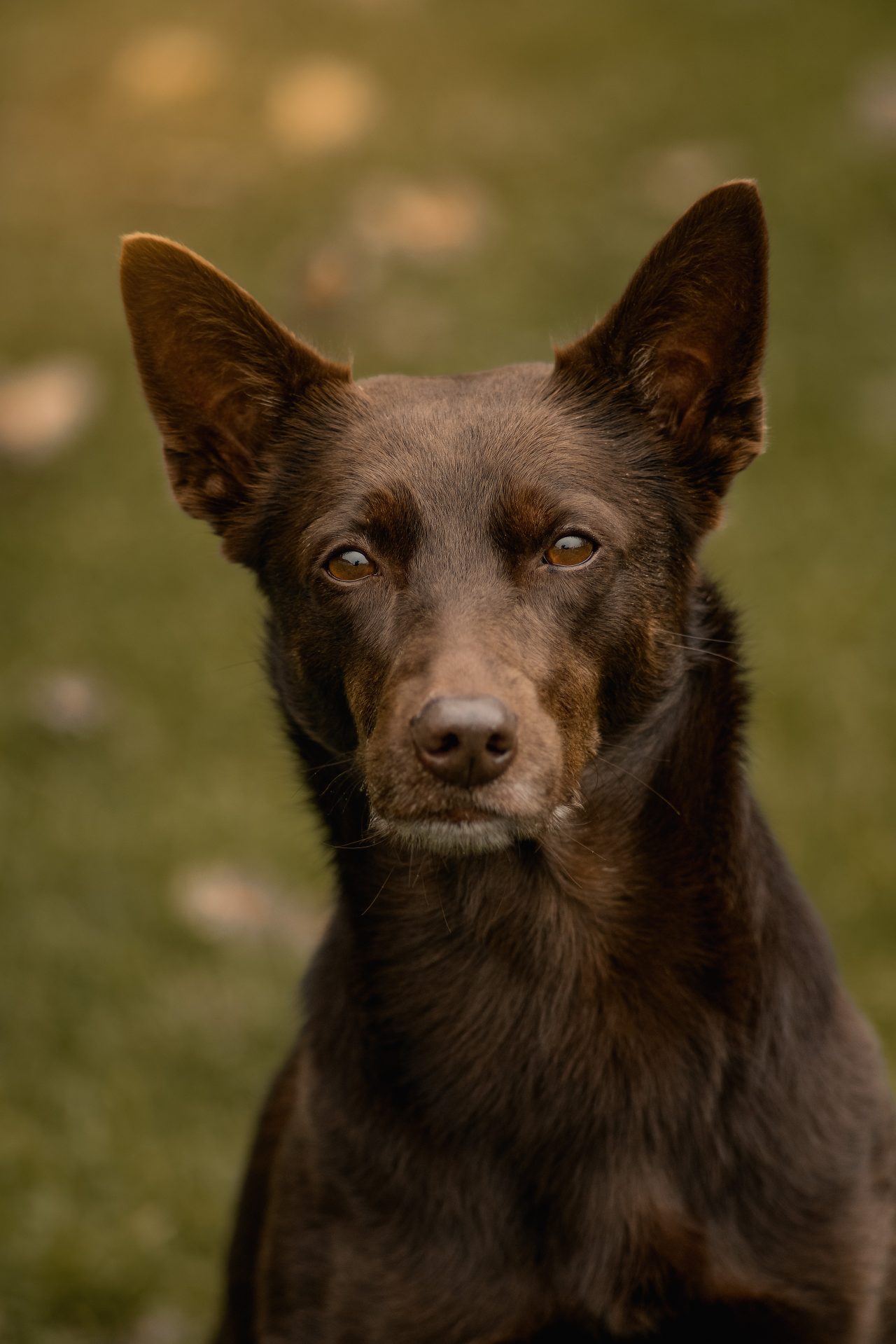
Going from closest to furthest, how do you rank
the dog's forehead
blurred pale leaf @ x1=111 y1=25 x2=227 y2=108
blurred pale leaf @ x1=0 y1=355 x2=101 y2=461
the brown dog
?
the brown dog
the dog's forehead
blurred pale leaf @ x1=0 y1=355 x2=101 y2=461
blurred pale leaf @ x1=111 y1=25 x2=227 y2=108

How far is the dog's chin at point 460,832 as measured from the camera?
9.28ft

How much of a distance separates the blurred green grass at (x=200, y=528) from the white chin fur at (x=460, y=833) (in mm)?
1262

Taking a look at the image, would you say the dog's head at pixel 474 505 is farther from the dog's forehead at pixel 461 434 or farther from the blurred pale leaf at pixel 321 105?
the blurred pale leaf at pixel 321 105

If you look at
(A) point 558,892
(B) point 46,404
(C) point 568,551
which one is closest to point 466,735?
(C) point 568,551

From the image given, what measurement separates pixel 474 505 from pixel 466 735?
1.89 feet

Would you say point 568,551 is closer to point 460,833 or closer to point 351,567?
point 351,567

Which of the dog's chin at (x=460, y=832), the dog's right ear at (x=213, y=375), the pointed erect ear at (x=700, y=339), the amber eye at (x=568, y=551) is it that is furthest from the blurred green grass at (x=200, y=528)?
the dog's chin at (x=460, y=832)

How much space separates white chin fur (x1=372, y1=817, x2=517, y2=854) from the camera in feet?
9.29

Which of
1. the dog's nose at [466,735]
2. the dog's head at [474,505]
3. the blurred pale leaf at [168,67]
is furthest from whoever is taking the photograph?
the blurred pale leaf at [168,67]

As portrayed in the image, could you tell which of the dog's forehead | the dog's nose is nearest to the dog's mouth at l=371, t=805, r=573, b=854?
the dog's nose

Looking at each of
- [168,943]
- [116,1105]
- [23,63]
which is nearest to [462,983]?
[116,1105]

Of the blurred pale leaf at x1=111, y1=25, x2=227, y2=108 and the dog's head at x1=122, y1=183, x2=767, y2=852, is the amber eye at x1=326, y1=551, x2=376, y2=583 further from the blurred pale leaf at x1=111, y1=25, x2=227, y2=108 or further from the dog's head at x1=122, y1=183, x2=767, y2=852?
the blurred pale leaf at x1=111, y1=25, x2=227, y2=108

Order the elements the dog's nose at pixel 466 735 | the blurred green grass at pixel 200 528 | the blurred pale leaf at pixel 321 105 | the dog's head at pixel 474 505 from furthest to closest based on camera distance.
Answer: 1. the blurred pale leaf at pixel 321 105
2. the blurred green grass at pixel 200 528
3. the dog's head at pixel 474 505
4. the dog's nose at pixel 466 735

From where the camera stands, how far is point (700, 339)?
3.17 meters
